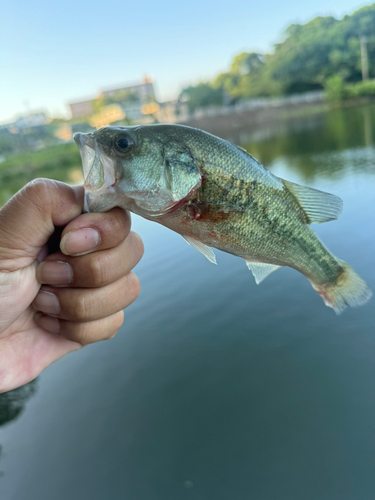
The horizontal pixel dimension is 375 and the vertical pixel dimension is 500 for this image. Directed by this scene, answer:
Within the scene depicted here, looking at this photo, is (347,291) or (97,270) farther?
(347,291)

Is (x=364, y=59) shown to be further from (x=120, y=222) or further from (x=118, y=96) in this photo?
(x=120, y=222)

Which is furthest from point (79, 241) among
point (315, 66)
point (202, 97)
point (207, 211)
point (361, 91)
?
point (315, 66)

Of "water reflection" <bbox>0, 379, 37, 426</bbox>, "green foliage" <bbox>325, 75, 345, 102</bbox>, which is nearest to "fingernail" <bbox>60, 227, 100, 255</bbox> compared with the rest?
"water reflection" <bbox>0, 379, 37, 426</bbox>

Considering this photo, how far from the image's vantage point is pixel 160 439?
5789 mm

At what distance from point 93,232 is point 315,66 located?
89763 mm

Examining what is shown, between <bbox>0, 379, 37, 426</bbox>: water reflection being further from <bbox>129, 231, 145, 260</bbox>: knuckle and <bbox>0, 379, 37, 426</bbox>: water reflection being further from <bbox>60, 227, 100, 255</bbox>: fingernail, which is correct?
<bbox>60, 227, 100, 255</bbox>: fingernail

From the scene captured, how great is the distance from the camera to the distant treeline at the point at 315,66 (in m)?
69.9

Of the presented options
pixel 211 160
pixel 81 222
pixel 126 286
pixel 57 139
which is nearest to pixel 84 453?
pixel 126 286

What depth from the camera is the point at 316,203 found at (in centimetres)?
214

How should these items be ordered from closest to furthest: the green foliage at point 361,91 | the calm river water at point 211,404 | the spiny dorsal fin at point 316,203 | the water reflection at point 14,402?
the spiny dorsal fin at point 316,203, the calm river water at point 211,404, the water reflection at point 14,402, the green foliage at point 361,91

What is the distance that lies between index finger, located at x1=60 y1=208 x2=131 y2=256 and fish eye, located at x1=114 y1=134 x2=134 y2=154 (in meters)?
0.36

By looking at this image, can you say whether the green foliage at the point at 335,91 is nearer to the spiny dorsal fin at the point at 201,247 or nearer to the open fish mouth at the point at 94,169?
the spiny dorsal fin at the point at 201,247

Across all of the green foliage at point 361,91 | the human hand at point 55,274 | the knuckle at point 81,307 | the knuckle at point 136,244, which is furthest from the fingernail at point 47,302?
the green foliage at point 361,91

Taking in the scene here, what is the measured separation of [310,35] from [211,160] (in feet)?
342
